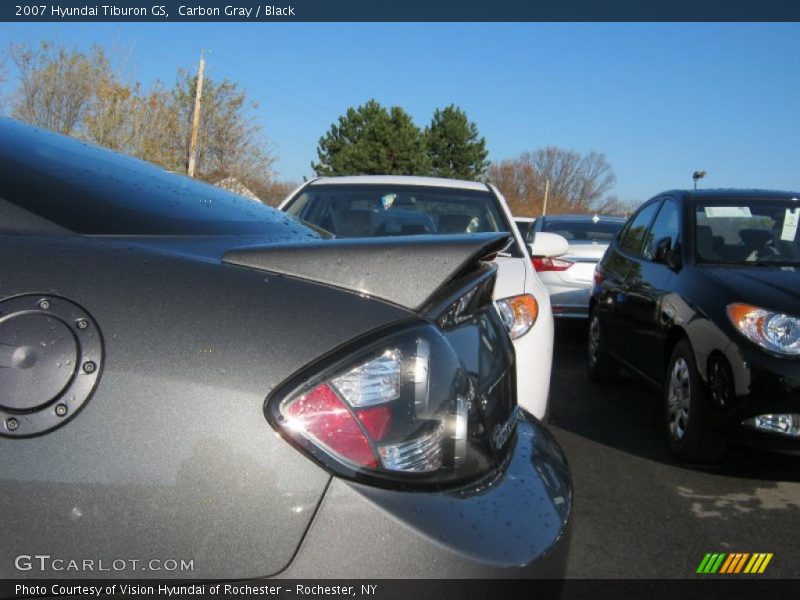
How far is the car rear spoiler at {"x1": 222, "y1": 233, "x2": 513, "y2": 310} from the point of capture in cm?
143

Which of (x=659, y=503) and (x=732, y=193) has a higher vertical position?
(x=732, y=193)

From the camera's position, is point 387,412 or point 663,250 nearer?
point 387,412

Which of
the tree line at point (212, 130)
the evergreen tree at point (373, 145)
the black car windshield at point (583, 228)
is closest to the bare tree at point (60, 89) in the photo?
the tree line at point (212, 130)

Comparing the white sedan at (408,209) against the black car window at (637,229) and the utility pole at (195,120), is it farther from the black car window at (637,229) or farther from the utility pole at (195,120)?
the utility pole at (195,120)

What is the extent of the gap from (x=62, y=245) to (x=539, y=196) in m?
91.8

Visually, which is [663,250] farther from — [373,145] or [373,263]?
[373,145]

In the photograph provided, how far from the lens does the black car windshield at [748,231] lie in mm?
4891

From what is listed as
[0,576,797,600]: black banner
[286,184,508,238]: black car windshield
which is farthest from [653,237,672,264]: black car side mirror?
[0,576,797,600]: black banner

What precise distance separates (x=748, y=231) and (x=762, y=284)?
3.46 ft

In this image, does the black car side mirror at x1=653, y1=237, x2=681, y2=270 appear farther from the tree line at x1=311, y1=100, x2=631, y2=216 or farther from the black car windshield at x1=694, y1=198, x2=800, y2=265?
the tree line at x1=311, y1=100, x2=631, y2=216

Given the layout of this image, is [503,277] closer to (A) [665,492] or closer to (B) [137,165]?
(A) [665,492]

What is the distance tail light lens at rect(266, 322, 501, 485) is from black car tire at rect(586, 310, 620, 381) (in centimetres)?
502

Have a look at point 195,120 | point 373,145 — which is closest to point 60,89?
point 195,120

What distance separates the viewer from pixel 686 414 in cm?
441
